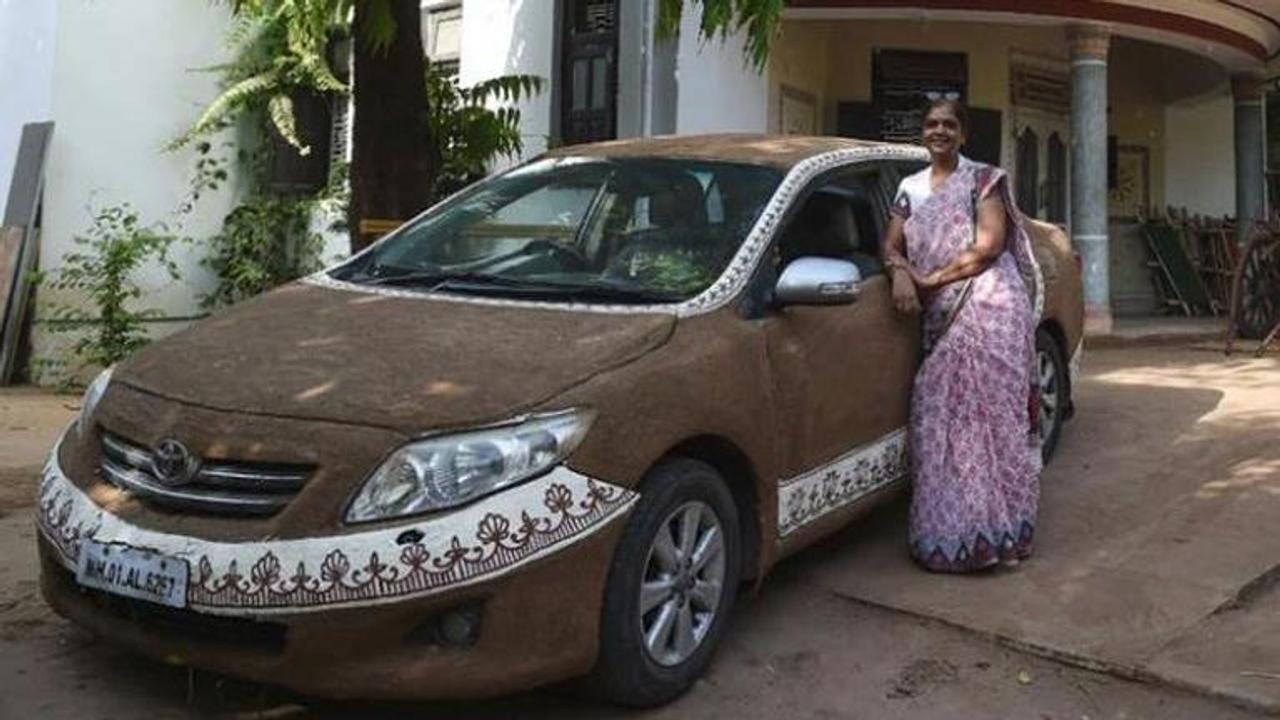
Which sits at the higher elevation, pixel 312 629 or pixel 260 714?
pixel 312 629

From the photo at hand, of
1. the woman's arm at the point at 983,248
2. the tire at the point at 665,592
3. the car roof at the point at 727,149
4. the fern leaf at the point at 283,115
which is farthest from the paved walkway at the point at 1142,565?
the fern leaf at the point at 283,115

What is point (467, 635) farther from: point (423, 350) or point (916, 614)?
point (916, 614)

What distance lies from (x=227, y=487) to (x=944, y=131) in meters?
2.86

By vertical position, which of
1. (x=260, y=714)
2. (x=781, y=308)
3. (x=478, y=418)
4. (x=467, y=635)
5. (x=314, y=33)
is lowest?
(x=260, y=714)

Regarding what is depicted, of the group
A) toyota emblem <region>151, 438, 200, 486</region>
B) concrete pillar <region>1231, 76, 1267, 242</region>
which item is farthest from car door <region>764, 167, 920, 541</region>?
concrete pillar <region>1231, 76, 1267, 242</region>

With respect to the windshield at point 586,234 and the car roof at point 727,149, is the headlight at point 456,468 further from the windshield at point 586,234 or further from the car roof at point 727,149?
the car roof at point 727,149

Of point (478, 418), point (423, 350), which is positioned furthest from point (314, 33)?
Answer: point (478, 418)

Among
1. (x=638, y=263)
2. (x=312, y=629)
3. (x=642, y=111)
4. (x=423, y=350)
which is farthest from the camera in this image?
(x=642, y=111)

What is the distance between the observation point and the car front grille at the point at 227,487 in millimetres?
3137

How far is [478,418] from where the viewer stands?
3189 mm

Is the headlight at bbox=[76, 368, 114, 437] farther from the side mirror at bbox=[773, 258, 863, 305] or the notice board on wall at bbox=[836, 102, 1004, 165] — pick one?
the notice board on wall at bbox=[836, 102, 1004, 165]

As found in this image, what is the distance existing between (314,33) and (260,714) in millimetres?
3133

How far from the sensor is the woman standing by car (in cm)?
466

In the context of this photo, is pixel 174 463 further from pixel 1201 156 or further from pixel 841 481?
pixel 1201 156
